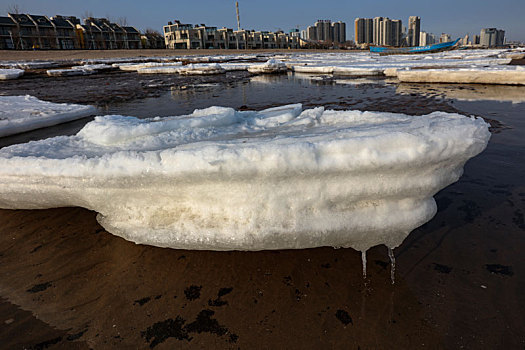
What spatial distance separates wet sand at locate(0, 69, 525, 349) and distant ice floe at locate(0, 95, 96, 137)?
3.68 metres

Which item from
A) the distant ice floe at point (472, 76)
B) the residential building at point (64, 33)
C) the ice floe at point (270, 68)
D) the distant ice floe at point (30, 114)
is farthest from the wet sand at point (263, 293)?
the residential building at point (64, 33)

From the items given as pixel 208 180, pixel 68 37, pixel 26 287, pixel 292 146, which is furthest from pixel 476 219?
pixel 68 37

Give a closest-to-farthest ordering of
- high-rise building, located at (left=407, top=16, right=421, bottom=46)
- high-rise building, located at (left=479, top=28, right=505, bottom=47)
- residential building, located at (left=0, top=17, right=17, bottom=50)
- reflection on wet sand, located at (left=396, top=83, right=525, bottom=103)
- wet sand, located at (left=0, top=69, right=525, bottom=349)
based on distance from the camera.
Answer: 1. wet sand, located at (left=0, top=69, right=525, bottom=349)
2. reflection on wet sand, located at (left=396, top=83, right=525, bottom=103)
3. residential building, located at (left=0, top=17, right=17, bottom=50)
4. high-rise building, located at (left=407, top=16, right=421, bottom=46)
5. high-rise building, located at (left=479, top=28, right=505, bottom=47)

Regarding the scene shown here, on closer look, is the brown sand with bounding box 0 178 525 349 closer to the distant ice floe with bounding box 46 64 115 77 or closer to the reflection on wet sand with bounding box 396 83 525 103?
the reflection on wet sand with bounding box 396 83 525 103

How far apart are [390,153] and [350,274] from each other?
2.46ft

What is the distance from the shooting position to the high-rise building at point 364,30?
119 meters

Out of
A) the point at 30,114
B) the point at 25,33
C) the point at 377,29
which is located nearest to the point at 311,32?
the point at 377,29

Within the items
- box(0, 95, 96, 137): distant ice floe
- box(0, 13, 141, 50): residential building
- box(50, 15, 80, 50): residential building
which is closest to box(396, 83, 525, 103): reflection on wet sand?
box(0, 95, 96, 137): distant ice floe

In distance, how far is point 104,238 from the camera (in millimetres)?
2166

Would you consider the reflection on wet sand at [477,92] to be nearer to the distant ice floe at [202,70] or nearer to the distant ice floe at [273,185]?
the distant ice floe at [273,185]

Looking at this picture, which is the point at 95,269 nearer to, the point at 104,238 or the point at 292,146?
the point at 104,238

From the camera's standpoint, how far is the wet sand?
141cm

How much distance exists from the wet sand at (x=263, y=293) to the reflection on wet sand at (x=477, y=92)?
6.43 m

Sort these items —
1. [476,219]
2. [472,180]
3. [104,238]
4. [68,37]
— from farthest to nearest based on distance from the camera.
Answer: [68,37], [472,180], [476,219], [104,238]
